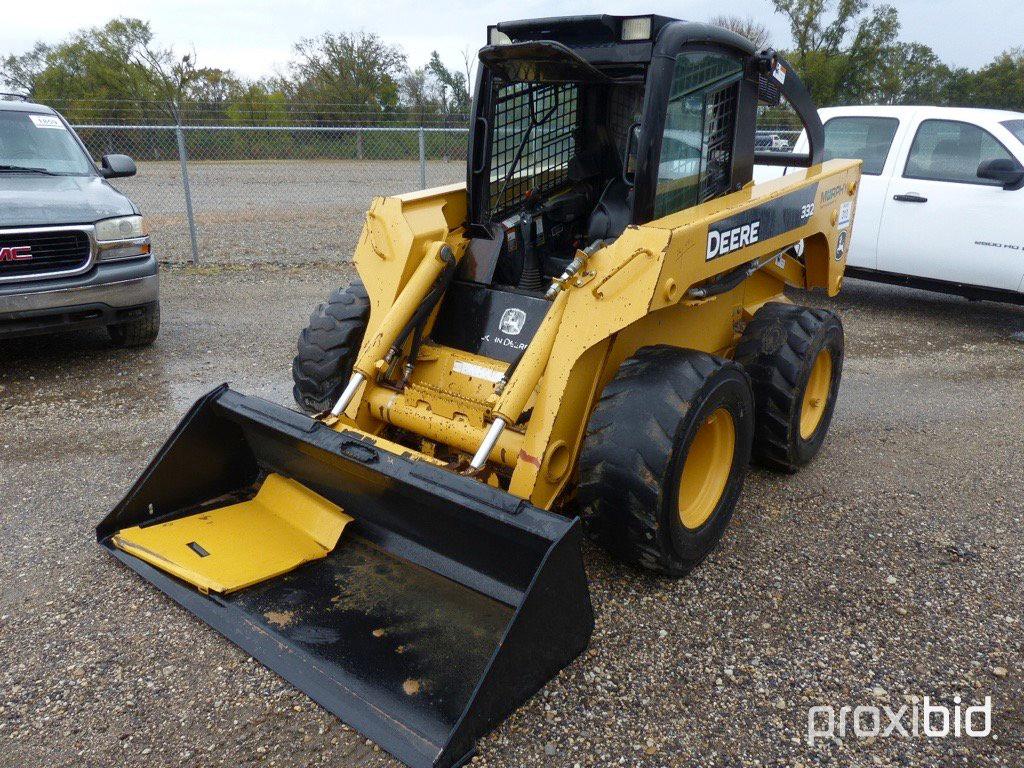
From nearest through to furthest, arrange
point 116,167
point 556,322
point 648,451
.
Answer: point 648,451
point 556,322
point 116,167

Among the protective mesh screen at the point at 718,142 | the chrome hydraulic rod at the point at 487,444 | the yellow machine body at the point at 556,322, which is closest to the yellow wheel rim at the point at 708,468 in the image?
the yellow machine body at the point at 556,322

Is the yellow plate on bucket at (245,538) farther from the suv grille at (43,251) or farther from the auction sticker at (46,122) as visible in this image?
the auction sticker at (46,122)

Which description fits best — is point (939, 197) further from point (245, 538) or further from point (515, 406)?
point (245, 538)

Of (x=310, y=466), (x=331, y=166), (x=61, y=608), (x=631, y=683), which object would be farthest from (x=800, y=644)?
(x=331, y=166)

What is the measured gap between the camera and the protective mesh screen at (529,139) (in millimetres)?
4012

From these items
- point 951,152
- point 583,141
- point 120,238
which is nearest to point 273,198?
point 120,238

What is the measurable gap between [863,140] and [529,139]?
4926 millimetres

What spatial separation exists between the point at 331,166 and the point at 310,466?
12402 mm

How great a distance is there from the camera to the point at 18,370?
18.8 ft

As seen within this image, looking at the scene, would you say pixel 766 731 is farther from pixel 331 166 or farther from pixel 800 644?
pixel 331 166

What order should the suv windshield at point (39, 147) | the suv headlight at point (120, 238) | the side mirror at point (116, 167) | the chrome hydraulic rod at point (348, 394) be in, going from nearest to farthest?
the chrome hydraulic rod at point (348, 394) < the suv headlight at point (120, 238) < the suv windshield at point (39, 147) < the side mirror at point (116, 167)

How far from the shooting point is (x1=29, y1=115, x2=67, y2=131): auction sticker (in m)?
6.30

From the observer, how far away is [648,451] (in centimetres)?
290

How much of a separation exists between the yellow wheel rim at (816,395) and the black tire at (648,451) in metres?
1.41
